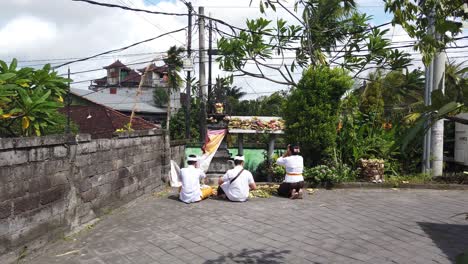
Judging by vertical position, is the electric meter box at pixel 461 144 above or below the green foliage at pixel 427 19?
below

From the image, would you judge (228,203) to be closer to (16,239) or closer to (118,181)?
(118,181)

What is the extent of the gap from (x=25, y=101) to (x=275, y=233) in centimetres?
401

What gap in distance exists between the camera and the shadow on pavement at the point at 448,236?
18.8 ft

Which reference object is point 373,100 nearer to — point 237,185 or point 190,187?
point 237,185

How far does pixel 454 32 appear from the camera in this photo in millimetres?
1380

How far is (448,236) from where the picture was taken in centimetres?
637

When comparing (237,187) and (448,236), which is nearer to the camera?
(448,236)

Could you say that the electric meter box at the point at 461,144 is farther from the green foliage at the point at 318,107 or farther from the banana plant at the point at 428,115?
the banana plant at the point at 428,115

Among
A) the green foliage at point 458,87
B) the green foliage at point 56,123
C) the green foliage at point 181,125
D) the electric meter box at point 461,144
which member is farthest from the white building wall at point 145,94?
the green foliage at point 458,87

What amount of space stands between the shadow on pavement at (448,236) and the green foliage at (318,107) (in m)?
4.19

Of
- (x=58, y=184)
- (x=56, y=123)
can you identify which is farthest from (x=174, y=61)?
(x=58, y=184)

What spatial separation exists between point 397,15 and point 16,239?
4688 millimetres

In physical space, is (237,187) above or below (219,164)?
below

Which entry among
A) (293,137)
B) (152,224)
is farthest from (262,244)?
(293,137)
